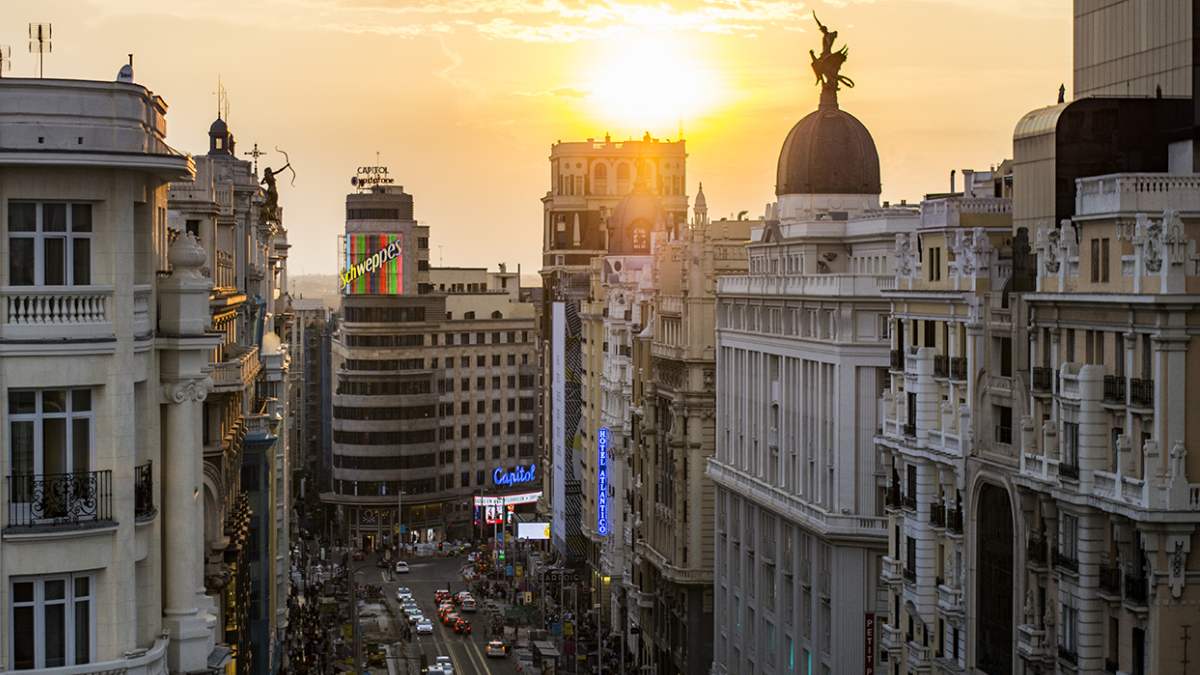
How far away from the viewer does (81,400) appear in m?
32.9

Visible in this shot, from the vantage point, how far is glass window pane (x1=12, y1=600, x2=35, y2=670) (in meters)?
32.1

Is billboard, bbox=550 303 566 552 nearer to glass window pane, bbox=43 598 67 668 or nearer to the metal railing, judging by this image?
the metal railing

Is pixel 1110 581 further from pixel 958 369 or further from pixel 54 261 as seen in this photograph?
pixel 54 261

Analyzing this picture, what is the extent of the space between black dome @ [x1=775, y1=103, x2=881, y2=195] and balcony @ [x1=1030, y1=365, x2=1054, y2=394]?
4546 cm

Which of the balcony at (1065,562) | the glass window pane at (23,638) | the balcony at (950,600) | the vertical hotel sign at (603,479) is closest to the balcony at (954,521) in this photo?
the balcony at (950,600)

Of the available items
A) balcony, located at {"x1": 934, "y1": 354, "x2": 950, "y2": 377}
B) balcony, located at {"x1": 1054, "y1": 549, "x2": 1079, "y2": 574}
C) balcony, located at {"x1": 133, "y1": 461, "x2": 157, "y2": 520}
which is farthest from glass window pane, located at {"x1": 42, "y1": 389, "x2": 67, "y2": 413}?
balcony, located at {"x1": 934, "y1": 354, "x2": 950, "y2": 377}

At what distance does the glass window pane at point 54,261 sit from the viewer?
106 feet

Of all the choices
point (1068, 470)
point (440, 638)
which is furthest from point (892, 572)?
point (440, 638)

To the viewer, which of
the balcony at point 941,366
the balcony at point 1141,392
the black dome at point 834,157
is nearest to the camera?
the balcony at point 1141,392

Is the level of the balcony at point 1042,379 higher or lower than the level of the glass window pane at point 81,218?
lower

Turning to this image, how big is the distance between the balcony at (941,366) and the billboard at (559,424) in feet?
337

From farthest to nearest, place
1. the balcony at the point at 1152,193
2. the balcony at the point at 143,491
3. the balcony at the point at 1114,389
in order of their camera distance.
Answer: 1. the balcony at the point at 1114,389
2. the balcony at the point at 1152,193
3. the balcony at the point at 143,491

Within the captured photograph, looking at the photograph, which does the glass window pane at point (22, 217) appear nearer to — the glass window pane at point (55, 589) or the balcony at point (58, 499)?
the balcony at point (58, 499)

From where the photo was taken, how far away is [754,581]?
100875 millimetres
